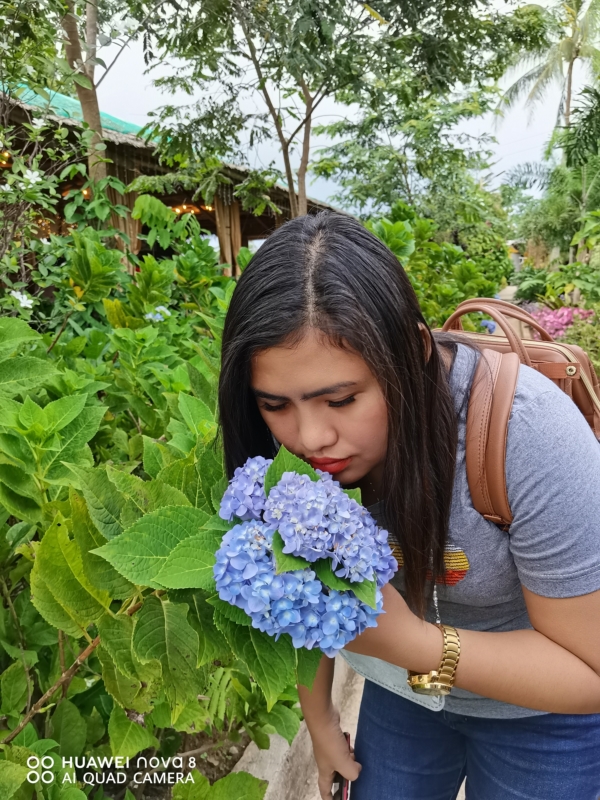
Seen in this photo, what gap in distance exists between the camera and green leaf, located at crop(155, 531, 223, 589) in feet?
2.11

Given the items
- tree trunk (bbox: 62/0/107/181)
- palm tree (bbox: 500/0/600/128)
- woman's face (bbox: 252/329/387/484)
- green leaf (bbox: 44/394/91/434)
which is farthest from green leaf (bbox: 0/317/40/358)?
palm tree (bbox: 500/0/600/128)

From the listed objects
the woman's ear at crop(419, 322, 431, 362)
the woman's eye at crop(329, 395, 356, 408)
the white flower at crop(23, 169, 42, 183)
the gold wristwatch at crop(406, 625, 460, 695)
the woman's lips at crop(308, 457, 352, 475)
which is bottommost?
the gold wristwatch at crop(406, 625, 460, 695)

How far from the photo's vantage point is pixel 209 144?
223 inches

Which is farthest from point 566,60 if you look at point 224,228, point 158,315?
point 158,315

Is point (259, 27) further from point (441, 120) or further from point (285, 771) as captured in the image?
point (441, 120)

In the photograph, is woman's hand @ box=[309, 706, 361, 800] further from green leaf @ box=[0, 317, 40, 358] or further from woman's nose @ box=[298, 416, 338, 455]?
green leaf @ box=[0, 317, 40, 358]

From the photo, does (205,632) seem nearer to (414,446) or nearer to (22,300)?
(414,446)

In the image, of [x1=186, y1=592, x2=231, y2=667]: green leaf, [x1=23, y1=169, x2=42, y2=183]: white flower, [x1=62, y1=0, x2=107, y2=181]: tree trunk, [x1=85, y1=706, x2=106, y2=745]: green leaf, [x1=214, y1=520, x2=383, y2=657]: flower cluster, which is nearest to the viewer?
[x1=214, y1=520, x2=383, y2=657]: flower cluster

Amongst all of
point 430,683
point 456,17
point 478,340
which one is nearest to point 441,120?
point 456,17

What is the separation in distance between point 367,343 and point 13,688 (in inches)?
37.2

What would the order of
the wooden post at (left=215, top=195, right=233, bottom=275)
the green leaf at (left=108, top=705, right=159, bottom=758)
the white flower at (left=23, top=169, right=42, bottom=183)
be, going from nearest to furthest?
the green leaf at (left=108, top=705, right=159, bottom=758) → the white flower at (left=23, top=169, right=42, bottom=183) → the wooden post at (left=215, top=195, right=233, bottom=275)

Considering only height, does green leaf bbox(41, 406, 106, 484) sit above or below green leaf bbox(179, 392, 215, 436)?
below

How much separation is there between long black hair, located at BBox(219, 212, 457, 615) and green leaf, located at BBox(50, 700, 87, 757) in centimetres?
60

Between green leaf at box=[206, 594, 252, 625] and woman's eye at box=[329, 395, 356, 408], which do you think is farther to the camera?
woman's eye at box=[329, 395, 356, 408]
